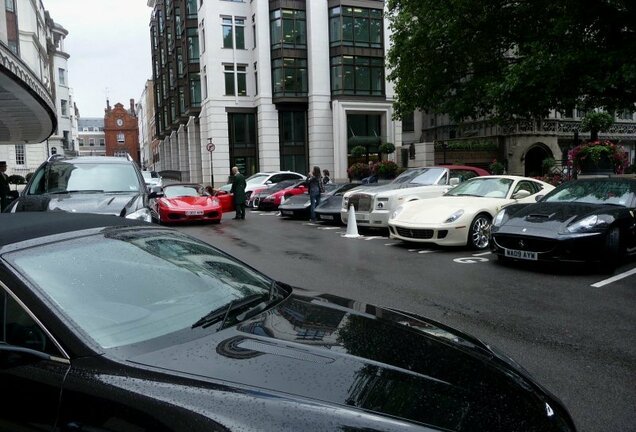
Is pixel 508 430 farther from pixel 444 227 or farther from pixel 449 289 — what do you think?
pixel 444 227

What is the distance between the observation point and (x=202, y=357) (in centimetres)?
223

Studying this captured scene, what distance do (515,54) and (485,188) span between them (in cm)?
1186

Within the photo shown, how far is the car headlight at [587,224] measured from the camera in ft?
25.0

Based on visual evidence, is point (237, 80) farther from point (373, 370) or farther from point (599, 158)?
point (373, 370)

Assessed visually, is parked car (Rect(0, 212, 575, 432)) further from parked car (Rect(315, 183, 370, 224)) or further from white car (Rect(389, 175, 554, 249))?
parked car (Rect(315, 183, 370, 224))

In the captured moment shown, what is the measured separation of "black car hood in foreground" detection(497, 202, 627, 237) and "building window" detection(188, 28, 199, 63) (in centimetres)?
3939

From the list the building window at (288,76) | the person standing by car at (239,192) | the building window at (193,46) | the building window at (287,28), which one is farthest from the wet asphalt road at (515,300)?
the building window at (193,46)

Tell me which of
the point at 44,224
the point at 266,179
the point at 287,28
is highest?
the point at 287,28

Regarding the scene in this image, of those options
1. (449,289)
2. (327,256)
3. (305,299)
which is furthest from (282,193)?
(305,299)

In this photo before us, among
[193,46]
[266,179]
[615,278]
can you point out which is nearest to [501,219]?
[615,278]

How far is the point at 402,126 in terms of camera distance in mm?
42625

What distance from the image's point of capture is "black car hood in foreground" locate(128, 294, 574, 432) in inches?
78.4

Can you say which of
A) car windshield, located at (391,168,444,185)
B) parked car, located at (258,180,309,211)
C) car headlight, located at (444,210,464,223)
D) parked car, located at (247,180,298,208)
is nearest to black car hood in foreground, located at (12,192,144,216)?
car headlight, located at (444,210,464,223)

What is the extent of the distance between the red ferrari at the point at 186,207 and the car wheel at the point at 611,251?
450 inches
